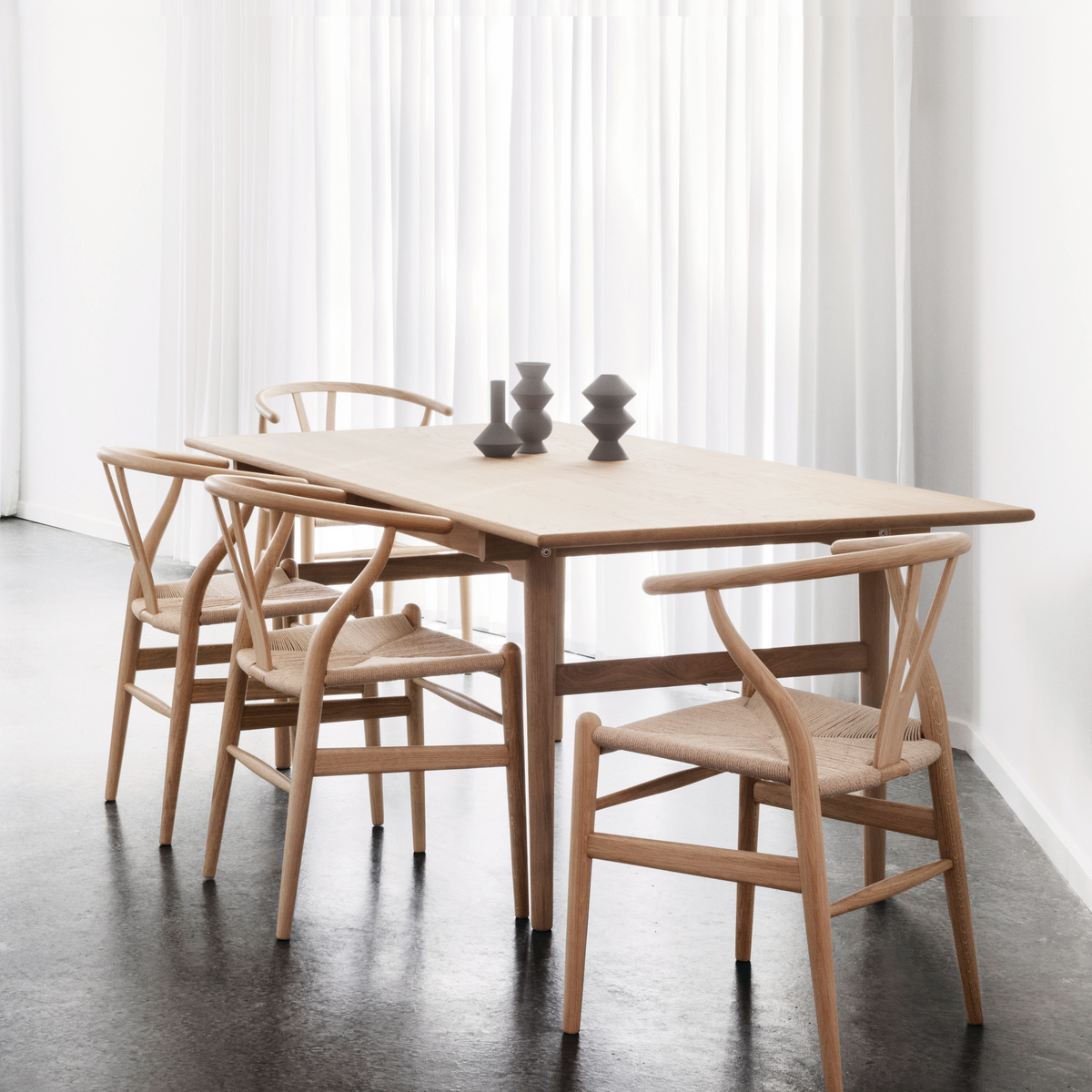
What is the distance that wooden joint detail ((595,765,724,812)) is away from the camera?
2.13 m

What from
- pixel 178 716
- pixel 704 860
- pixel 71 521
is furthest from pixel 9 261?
pixel 704 860

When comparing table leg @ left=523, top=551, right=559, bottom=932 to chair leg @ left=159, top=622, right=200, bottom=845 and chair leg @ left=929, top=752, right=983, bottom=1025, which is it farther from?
chair leg @ left=159, top=622, right=200, bottom=845

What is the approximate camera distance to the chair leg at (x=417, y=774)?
9.04ft

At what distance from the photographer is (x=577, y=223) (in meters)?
4.46

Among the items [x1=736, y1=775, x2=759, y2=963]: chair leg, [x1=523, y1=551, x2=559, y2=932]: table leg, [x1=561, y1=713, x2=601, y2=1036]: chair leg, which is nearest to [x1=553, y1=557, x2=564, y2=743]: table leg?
[x1=523, y1=551, x2=559, y2=932]: table leg

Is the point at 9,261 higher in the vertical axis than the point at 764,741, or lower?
→ higher

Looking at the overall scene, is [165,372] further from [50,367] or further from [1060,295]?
[1060,295]

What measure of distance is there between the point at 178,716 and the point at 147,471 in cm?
49

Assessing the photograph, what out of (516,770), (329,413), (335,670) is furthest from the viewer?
(329,413)

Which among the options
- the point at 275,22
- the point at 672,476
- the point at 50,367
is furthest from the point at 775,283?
the point at 50,367

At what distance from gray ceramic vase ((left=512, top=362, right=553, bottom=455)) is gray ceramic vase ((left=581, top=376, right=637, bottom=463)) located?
0.15 metres

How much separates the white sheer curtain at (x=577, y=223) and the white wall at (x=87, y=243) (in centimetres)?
54

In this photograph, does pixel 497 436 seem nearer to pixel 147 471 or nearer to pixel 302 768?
pixel 147 471

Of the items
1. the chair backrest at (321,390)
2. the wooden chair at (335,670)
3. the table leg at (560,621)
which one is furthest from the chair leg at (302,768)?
the chair backrest at (321,390)
